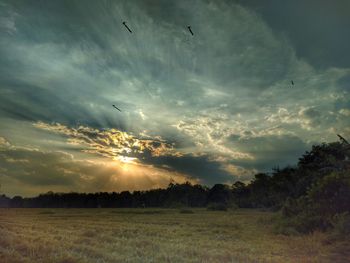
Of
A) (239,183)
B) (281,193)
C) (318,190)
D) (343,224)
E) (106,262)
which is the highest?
(239,183)

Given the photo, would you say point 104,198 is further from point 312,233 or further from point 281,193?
point 312,233

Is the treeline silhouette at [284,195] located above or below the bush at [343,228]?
above

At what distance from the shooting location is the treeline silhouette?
26734 millimetres

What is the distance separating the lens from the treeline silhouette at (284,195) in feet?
87.7

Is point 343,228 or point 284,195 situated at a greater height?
point 284,195

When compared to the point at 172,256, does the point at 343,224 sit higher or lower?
higher

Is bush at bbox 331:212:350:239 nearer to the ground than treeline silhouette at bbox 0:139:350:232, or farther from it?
nearer to the ground

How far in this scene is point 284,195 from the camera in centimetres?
7519

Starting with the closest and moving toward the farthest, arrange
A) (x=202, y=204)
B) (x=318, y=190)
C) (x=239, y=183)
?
(x=318, y=190), (x=239, y=183), (x=202, y=204)

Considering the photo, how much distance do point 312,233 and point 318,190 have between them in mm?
4187

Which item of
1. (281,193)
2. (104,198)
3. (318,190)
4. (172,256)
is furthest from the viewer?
(104,198)

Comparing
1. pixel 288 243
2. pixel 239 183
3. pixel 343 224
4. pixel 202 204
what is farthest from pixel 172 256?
pixel 202 204

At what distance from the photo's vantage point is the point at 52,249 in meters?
14.9

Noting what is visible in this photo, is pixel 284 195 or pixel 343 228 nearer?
pixel 343 228
